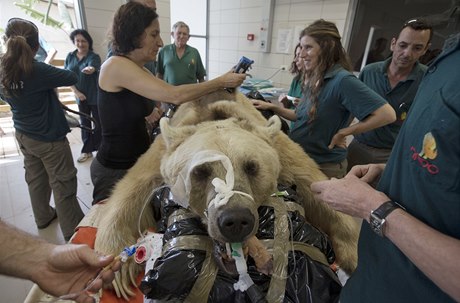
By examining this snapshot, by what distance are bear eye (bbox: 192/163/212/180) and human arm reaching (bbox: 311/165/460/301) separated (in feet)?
1.28

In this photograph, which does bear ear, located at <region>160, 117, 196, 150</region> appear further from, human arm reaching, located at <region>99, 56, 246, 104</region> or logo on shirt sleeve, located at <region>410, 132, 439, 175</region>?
logo on shirt sleeve, located at <region>410, 132, 439, 175</region>

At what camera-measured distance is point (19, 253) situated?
0.67 m

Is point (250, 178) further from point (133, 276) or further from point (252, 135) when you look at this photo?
point (133, 276)

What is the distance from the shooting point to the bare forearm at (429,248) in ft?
1.55

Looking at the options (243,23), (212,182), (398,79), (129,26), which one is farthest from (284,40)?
(212,182)

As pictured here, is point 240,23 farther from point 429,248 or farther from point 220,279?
point 429,248

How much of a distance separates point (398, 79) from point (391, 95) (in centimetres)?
13

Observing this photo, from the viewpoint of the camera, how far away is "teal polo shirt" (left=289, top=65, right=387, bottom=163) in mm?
1424

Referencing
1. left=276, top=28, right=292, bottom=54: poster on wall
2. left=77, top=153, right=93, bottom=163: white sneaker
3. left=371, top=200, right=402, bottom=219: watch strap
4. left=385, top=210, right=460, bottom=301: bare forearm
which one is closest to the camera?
left=385, top=210, right=460, bottom=301: bare forearm

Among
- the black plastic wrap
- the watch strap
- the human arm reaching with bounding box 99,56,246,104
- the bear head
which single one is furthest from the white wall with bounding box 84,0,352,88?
the watch strap

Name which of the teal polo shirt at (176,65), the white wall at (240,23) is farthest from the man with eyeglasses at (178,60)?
the white wall at (240,23)

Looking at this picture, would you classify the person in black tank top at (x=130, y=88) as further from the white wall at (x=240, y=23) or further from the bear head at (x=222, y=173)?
the white wall at (x=240, y=23)

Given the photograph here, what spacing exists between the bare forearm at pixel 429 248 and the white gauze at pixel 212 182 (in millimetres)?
407

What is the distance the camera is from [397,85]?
1937mm
